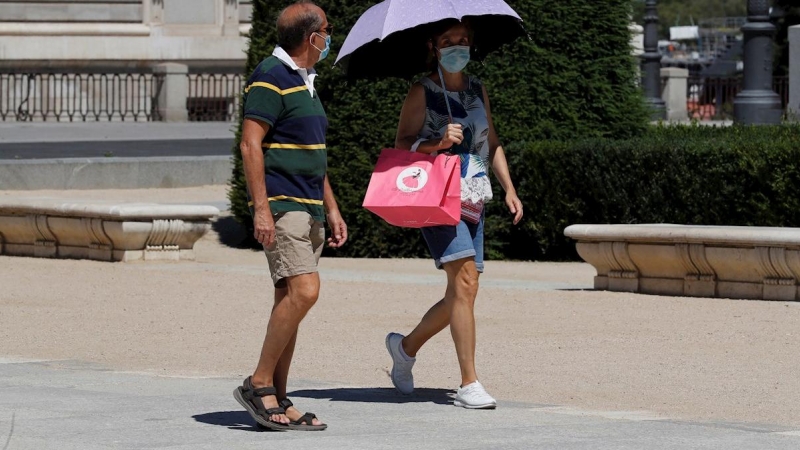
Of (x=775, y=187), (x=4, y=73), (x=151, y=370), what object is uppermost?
(x=4, y=73)

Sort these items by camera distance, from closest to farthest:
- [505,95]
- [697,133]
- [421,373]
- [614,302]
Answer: [421,373] < [614,302] < [505,95] < [697,133]

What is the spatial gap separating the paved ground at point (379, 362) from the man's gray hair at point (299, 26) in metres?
1.53

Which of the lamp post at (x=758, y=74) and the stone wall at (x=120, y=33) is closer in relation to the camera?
the lamp post at (x=758, y=74)

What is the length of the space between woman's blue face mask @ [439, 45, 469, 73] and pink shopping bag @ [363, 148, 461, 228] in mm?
413

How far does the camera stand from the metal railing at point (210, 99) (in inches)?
1398

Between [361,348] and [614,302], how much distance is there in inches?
100

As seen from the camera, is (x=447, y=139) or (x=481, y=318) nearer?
(x=447, y=139)

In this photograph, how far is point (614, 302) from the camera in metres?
11.5

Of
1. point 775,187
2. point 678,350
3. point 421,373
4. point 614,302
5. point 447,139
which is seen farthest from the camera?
point 775,187

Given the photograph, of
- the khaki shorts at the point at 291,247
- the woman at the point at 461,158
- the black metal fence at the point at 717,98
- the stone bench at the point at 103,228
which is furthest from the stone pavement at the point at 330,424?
the black metal fence at the point at 717,98

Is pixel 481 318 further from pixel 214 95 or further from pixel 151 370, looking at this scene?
pixel 214 95

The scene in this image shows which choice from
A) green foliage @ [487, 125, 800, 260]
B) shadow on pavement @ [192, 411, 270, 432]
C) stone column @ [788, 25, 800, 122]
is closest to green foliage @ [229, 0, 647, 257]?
green foliage @ [487, 125, 800, 260]

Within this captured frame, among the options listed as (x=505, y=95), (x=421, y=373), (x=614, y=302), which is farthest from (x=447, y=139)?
(x=505, y=95)

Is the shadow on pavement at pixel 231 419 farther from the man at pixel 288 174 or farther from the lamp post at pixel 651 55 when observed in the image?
the lamp post at pixel 651 55
